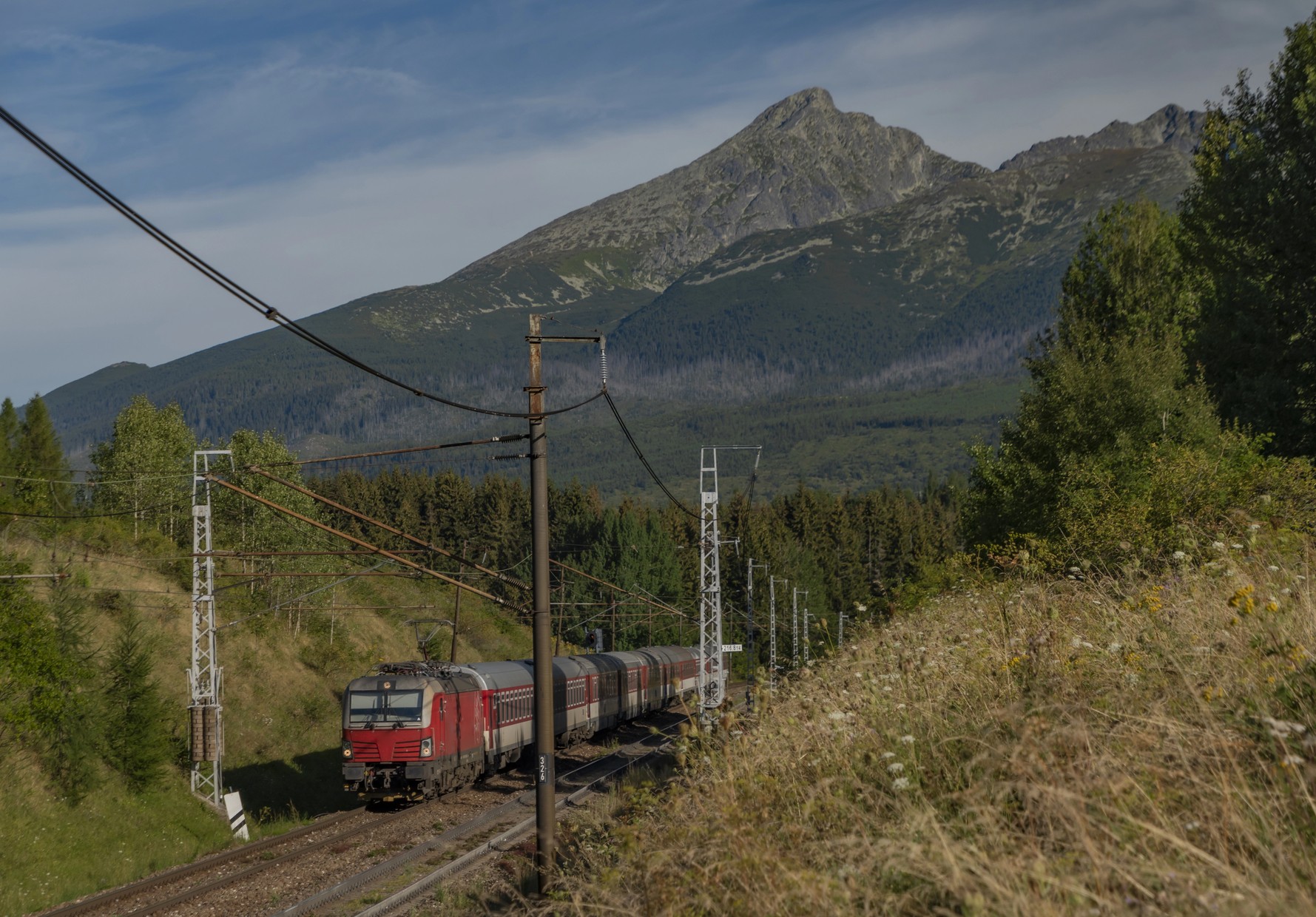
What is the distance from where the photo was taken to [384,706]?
88.0 ft

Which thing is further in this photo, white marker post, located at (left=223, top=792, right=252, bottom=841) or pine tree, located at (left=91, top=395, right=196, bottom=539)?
pine tree, located at (left=91, top=395, right=196, bottom=539)

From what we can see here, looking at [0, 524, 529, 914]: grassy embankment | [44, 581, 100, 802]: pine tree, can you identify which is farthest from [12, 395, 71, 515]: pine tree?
[44, 581, 100, 802]: pine tree

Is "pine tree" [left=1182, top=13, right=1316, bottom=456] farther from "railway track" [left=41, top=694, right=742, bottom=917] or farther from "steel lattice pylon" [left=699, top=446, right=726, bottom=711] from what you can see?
"railway track" [left=41, top=694, right=742, bottom=917]

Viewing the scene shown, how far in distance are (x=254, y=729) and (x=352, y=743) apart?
20.4m

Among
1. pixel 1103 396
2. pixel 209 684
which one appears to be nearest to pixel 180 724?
pixel 209 684

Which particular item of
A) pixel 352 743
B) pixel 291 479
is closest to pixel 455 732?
pixel 352 743

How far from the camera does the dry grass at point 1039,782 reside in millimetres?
4871

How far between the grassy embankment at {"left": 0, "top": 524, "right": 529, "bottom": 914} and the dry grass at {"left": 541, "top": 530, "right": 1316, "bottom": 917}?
16.3 meters

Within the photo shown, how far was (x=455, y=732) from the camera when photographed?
28000 millimetres

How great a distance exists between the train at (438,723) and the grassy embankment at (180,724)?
2.92 meters

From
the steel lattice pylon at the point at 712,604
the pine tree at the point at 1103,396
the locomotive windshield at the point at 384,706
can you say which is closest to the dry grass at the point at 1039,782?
the pine tree at the point at 1103,396

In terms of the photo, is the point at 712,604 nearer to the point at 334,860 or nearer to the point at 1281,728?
the point at 334,860

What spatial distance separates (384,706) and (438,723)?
1.44 m

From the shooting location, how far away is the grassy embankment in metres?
23.6
